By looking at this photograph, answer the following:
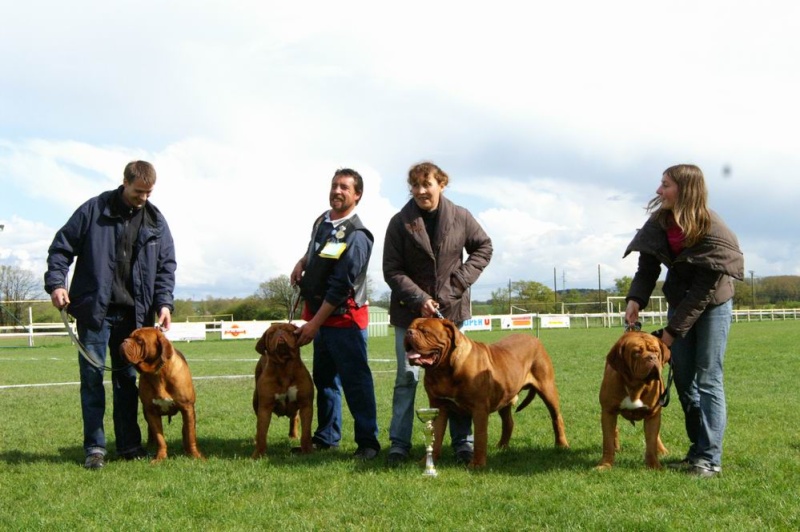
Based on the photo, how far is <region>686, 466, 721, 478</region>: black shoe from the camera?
4.48m

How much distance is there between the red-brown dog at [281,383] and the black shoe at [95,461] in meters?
1.14

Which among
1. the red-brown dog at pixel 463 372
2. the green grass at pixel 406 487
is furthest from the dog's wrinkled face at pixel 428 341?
the green grass at pixel 406 487

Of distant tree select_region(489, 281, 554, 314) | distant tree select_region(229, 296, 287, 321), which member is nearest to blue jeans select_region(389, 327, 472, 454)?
distant tree select_region(229, 296, 287, 321)

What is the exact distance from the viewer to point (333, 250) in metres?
5.38

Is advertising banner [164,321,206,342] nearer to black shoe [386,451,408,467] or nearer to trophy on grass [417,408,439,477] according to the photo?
black shoe [386,451,408,467]

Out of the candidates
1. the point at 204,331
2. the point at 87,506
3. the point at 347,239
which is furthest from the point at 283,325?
the point at 204,331

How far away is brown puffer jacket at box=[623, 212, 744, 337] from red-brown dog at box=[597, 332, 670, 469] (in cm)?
28

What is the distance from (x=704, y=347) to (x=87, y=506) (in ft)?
13.3

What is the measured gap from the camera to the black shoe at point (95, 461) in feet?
17.2

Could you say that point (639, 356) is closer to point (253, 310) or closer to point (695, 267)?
point (695, 267)

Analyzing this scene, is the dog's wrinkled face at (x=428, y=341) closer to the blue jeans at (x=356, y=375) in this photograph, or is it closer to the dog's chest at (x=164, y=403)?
the blue jeans at (x=356, y=375)

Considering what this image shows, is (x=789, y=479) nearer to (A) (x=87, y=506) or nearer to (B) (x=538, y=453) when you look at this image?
(B) (x=538, y=453)

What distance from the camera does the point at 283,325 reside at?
5.40 metres

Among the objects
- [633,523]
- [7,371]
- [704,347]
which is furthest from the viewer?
[7,371]
